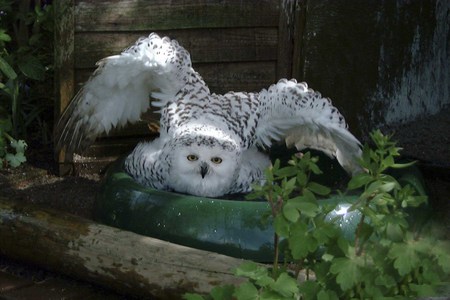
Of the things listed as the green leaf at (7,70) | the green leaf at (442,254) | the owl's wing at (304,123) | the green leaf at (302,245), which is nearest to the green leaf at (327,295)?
the green leaf at (302,245)

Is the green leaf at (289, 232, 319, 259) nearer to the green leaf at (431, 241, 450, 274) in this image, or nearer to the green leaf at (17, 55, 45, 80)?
the green leaf at (431, 241, 450, 274)

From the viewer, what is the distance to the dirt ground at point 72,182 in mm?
4430

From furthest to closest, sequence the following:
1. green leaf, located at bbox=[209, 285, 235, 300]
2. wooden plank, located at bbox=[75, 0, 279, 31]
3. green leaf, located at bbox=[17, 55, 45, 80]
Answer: green leaf, located at bbox=[17, 55, 45, 80], wooden plank, located at bbox=[75, 0, 279, 31], green leaf, located at bbox=[209, 285, 235, 300]

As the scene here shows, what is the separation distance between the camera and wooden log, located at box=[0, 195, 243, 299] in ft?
10.1

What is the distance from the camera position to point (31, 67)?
15.1 feet

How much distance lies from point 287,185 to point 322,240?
6.4 inches

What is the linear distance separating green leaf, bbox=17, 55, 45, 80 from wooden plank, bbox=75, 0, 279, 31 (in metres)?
0.34

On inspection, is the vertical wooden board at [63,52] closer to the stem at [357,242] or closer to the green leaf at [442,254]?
the stem at [357,242]

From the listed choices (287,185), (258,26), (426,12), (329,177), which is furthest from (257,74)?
(287,185)

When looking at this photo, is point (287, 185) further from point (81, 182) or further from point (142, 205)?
point (81, 182)

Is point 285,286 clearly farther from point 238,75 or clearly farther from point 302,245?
point 238,75

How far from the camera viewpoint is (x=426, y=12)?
18.5 feet

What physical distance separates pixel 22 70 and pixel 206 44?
94 centimetres

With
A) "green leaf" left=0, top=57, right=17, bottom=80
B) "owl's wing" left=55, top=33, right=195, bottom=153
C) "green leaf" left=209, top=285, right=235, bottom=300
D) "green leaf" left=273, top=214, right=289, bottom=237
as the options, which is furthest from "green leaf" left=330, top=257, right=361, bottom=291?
"green leaf" left=0, top=57, right=17, bottom=80
